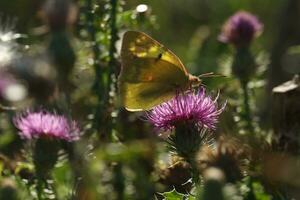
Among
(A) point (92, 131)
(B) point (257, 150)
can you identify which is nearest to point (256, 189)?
(B) point (257, 150)

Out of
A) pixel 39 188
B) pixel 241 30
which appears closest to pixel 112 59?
pixel 39 188

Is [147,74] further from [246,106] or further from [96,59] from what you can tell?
[246,106]

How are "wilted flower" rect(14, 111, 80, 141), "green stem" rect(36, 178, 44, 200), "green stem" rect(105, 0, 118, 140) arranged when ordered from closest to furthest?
"green stem" rect(36, 178, 44, 200) → "wilted flower" rect(14, 111, 80, 141) → "green stem" rect(105, 0, 118, 140)

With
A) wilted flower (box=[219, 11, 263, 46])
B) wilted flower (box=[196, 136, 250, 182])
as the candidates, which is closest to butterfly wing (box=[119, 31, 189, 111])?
wilted flower (box=[196, 136, 250, 182])

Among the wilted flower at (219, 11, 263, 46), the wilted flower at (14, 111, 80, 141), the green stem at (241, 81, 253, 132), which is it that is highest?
the wilted flower at (219, 11, 263, 46)

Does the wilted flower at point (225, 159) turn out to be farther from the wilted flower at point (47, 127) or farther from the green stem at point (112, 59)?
the green stem at point (112, 59)

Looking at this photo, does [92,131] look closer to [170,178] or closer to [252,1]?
[170,178]

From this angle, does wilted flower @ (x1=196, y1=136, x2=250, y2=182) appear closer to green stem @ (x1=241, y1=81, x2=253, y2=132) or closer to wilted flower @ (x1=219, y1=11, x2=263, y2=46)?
green stem @ (x1=241, y1=81, x2=253, y2=132)
